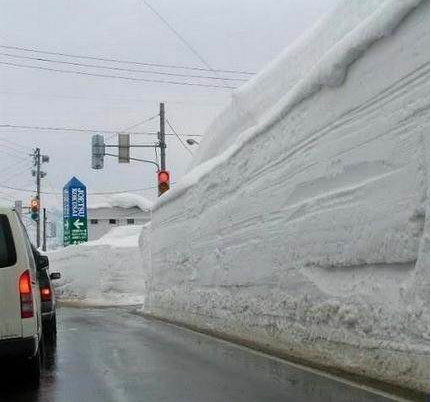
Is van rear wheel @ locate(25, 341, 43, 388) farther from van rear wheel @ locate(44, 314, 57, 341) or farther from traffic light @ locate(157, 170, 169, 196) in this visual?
traffic light @ locate(157, 170, 169, 196)

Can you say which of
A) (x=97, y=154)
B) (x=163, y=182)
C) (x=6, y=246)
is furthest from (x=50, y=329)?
(x=97, y=154)

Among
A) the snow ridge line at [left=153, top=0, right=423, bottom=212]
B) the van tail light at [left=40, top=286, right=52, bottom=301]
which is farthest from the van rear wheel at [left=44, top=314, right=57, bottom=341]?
the snow ridge line at [left=153, top=0, right=423, bottom=212]

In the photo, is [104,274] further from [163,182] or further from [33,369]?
[33,369]

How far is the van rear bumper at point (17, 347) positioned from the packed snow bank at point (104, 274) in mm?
23005

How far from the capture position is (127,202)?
6144 cm

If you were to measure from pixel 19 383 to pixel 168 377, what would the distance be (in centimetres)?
170

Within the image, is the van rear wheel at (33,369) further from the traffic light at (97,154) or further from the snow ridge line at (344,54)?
the traffic light at (97,154)

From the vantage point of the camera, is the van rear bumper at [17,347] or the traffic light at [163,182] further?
the traffic light at [163,182]

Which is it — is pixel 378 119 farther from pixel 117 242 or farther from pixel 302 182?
pixel 117 242

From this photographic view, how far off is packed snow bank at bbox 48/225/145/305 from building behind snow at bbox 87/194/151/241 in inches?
1120

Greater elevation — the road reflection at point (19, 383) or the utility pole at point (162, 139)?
the utility pole at point (162, 139)

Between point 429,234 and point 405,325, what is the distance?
100 cm

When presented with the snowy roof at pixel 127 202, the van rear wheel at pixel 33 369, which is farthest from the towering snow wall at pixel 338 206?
the snowy roof at pixel 127 202

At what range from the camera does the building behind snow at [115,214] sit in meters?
61.5
